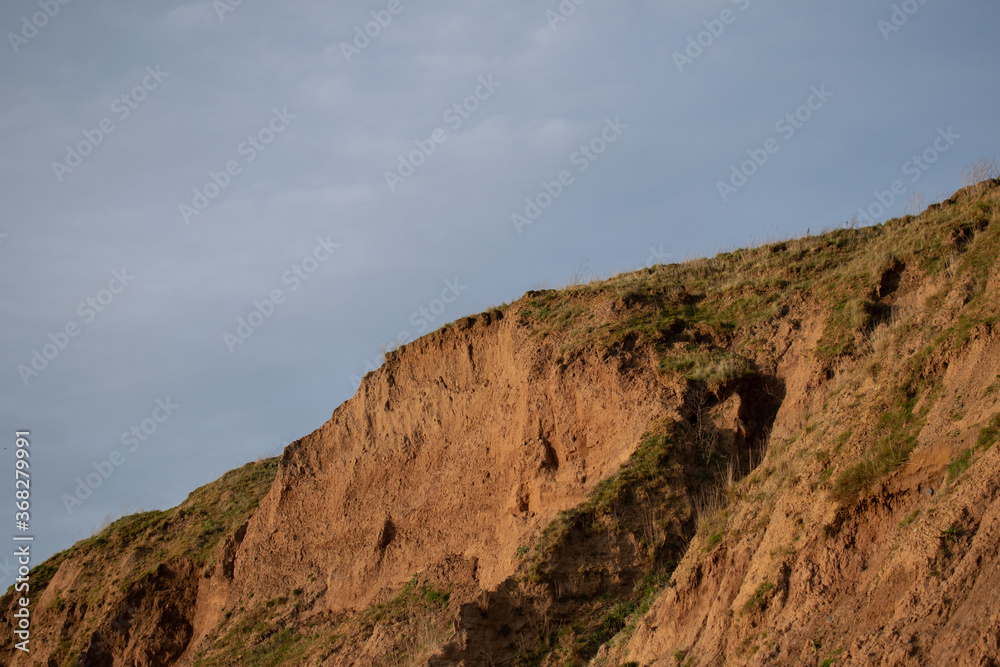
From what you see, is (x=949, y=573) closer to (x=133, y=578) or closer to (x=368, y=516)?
(x=368, y=516)

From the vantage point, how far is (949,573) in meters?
9.58

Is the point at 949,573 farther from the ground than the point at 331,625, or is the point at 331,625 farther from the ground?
the point at 331,625

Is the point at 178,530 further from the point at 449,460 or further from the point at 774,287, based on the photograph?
the point at 774,287

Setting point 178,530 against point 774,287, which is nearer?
point 774,287

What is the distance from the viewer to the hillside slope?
1091 cm

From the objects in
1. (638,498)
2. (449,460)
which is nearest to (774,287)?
(638,498)

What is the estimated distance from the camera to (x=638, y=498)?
16.6 meters

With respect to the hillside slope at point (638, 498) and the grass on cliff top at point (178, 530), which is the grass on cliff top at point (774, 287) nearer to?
the hillside slope at point (638, 498)

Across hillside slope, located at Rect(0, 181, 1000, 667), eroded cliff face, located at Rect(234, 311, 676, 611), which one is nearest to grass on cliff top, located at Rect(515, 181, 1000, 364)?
hillside slope, located at Rect(0, 181, 1000, 667)

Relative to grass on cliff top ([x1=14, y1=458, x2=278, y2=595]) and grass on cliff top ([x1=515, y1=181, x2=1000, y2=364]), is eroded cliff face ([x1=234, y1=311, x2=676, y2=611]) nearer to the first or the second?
grass on cliff top ([x1=515, y1=181, x2=1000, y2=364])

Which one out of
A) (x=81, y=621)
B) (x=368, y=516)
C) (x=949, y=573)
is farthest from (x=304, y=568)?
(x=949, y=573)

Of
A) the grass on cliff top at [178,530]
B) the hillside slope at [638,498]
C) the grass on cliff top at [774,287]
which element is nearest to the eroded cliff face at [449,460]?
the hillside slope at [638,498]

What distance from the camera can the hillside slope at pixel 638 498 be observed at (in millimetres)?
10914

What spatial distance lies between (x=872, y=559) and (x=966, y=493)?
132 cm
